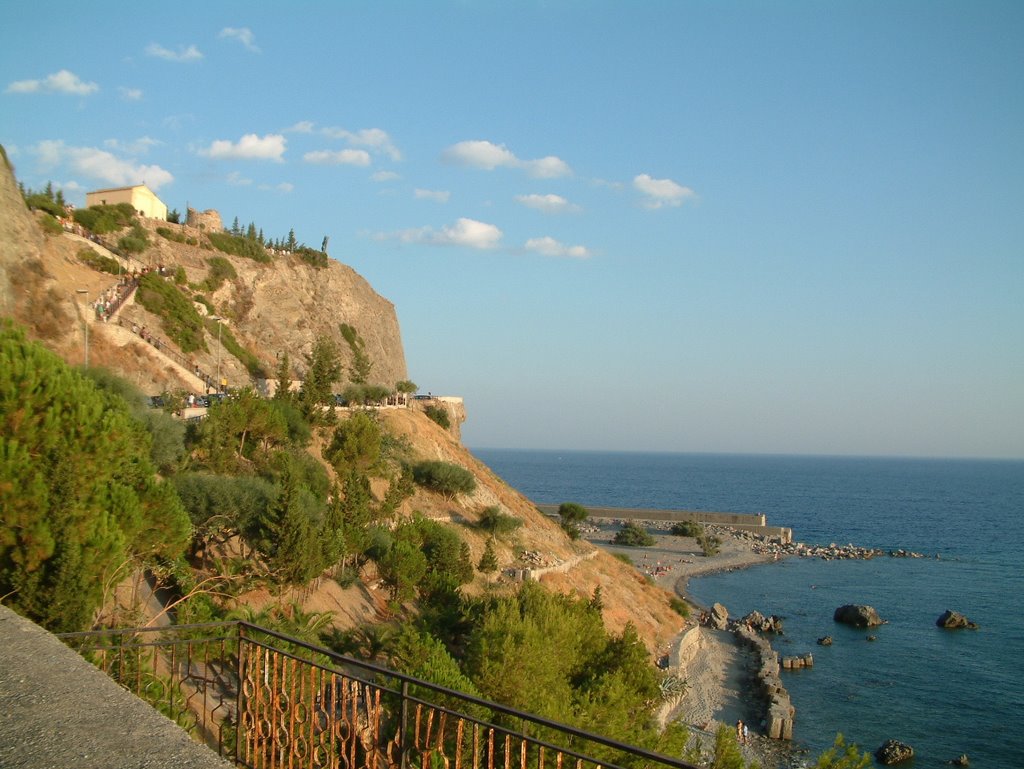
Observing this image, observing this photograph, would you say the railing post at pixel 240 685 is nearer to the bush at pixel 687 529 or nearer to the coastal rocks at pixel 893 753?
the coastal rocks at pixel 893 753

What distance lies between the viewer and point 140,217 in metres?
57.7

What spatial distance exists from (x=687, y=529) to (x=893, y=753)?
166 ft

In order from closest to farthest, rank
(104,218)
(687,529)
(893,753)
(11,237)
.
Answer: (893,753) → (11,237) → (104,218) → (687,529)

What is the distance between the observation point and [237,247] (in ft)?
198

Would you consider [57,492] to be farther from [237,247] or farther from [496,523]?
[237,247]

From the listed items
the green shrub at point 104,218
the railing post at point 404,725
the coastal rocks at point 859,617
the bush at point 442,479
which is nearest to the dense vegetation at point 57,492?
the railing post at point 404,725

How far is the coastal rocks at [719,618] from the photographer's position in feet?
133

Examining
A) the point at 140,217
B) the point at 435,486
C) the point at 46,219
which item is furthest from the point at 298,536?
the point at 140,217

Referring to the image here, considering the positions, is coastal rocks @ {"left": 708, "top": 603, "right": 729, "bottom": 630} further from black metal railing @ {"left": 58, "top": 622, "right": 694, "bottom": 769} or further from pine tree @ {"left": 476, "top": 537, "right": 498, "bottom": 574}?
black metal railing @ {"left": 58, "top": 622, "right": 694, "bottom": 769}

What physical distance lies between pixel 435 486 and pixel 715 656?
15.3m

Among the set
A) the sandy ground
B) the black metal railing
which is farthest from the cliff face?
the sandy ground

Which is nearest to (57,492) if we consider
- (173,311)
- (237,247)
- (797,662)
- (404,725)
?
(404,725)

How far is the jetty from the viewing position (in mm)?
77812

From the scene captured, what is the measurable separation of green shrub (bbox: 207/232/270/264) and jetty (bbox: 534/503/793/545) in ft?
117
